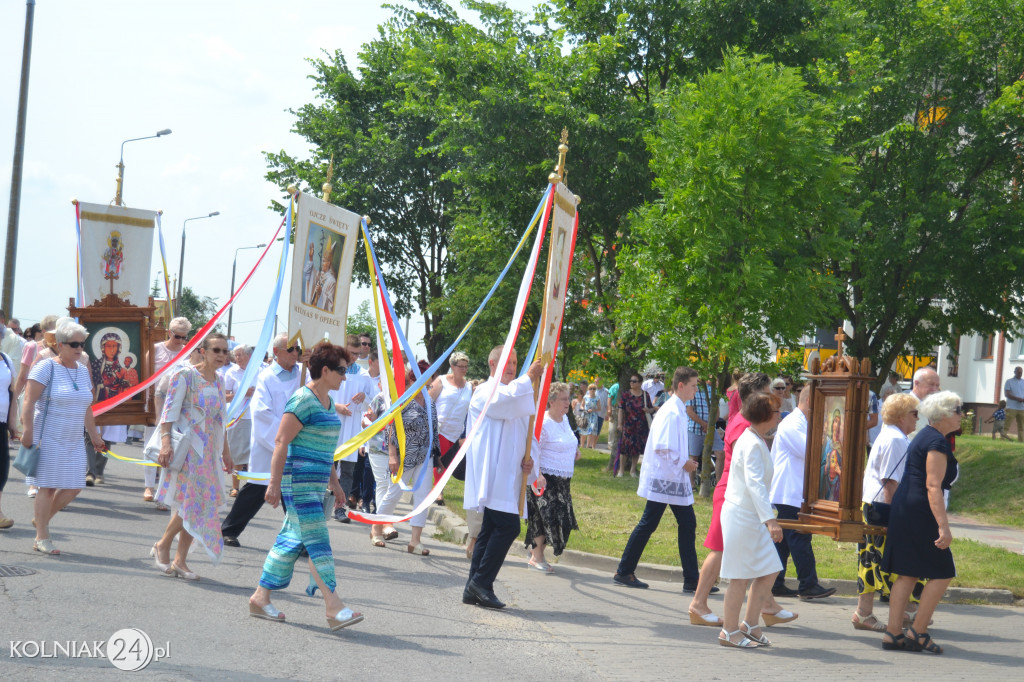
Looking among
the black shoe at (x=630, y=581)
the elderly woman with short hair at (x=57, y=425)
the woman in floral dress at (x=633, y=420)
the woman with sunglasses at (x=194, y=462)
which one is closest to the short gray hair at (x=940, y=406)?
the black shoe at (x=630, y=581)

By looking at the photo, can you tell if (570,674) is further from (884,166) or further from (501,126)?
(884,166)

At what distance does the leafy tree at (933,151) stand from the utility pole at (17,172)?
15993mm

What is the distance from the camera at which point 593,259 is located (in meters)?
24.7

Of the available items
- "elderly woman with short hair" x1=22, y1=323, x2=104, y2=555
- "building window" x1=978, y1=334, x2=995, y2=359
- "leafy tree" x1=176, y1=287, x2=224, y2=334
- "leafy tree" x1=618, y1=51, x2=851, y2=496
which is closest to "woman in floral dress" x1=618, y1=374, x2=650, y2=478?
"leafy tree" x1=618, y1=51, x2=851, y2=496

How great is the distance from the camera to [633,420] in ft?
64.7

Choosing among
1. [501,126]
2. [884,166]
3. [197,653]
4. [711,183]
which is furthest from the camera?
[884,166]

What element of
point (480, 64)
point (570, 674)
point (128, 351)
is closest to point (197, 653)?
point (570, 674)

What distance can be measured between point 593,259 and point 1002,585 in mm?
15600

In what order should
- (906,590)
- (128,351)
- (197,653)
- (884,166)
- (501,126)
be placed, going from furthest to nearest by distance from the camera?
1. (884,166)
2. (501,126)
3. (128,351)
4. (906,590)
5. (197,653)

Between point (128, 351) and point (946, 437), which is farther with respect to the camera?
point (128, 351)

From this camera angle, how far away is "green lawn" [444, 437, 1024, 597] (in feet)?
33.9

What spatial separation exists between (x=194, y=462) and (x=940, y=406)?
5.56m

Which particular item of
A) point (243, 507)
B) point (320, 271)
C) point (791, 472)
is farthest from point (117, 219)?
point (791, 472)

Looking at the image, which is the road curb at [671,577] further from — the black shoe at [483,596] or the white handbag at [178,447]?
the white handbag at [178,447]
